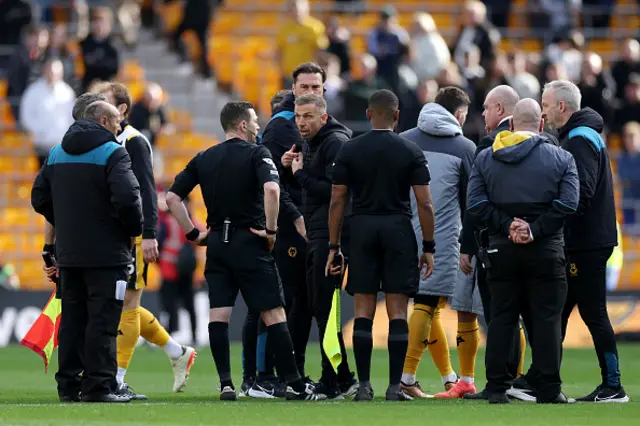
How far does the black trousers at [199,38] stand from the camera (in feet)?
80.8

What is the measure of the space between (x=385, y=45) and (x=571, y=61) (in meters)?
3.22

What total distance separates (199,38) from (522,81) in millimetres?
5433

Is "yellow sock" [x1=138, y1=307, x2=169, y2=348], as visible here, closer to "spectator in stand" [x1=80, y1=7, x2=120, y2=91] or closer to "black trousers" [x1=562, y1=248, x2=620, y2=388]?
"black trousers" [x1=562, y1=248, x2=620, y2=388]

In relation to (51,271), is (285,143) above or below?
above

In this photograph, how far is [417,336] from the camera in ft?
41.2

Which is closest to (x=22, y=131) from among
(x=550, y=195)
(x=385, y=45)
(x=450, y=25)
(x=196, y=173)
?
(x=385, y=45)

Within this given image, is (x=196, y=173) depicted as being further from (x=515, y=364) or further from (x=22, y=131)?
(x=22, y=131)

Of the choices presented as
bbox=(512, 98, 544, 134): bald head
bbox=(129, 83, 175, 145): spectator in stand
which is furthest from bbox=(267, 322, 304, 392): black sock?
bbox=(129, 83, 175, 145): spectator in stand

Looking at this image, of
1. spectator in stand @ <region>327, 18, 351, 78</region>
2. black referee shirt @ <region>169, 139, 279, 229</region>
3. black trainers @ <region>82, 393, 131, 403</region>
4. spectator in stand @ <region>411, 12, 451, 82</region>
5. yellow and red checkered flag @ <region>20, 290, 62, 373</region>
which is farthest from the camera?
spectator in stand @ <region>411, 12, 451, 82</region>

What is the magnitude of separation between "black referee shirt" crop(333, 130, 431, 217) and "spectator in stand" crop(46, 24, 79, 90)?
12.2 metres

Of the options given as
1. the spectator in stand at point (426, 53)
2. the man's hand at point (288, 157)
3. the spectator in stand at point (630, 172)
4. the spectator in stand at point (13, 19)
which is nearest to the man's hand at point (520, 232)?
the man's hand at point (288, 157)

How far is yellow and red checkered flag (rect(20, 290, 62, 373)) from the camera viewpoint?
12.3 metres

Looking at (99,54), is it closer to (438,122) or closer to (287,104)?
(287,104)

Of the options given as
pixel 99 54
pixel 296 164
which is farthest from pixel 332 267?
pixel 99 54
